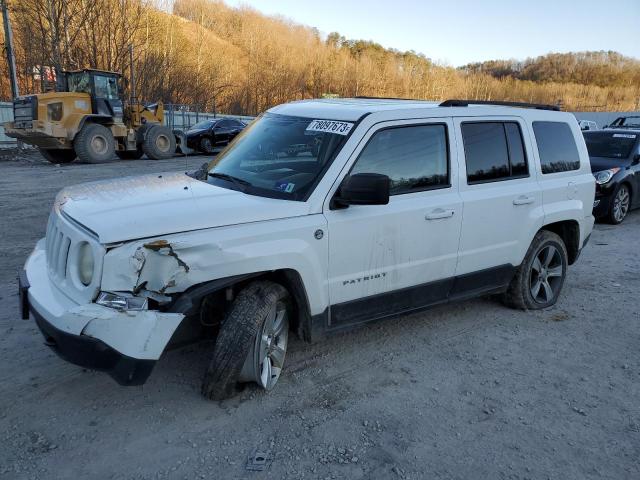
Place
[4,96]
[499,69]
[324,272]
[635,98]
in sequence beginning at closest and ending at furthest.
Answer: [324,272]
[4,96]
[635,98]
[499,69]

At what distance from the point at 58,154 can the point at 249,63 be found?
54891mm

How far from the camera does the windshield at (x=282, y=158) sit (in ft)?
11.5

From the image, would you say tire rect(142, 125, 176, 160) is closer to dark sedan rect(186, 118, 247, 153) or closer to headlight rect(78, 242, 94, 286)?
dark sedan rect(186, 118, 247, 153)

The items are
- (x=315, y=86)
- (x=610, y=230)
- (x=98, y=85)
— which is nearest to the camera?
(x=610, y=230)

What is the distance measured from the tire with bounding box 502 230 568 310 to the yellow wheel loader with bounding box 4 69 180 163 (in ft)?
48.7

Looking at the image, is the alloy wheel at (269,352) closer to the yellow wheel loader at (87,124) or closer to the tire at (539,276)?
the tire at (539,276)

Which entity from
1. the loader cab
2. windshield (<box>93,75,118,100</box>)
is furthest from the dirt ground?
windshield (<box>93,75,118,100</box>)

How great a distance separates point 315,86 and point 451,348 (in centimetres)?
6753

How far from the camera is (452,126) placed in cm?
406

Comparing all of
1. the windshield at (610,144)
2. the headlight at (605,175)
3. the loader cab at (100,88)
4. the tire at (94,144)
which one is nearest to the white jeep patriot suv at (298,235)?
the headlight at (605,175)

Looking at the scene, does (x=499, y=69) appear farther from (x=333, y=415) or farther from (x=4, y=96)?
(x=333, y=415)

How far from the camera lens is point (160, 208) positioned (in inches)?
120

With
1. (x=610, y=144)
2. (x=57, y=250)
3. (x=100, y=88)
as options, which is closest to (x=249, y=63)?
(x=100, y=88)

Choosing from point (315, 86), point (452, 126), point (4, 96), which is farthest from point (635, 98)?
point (452, 126)
